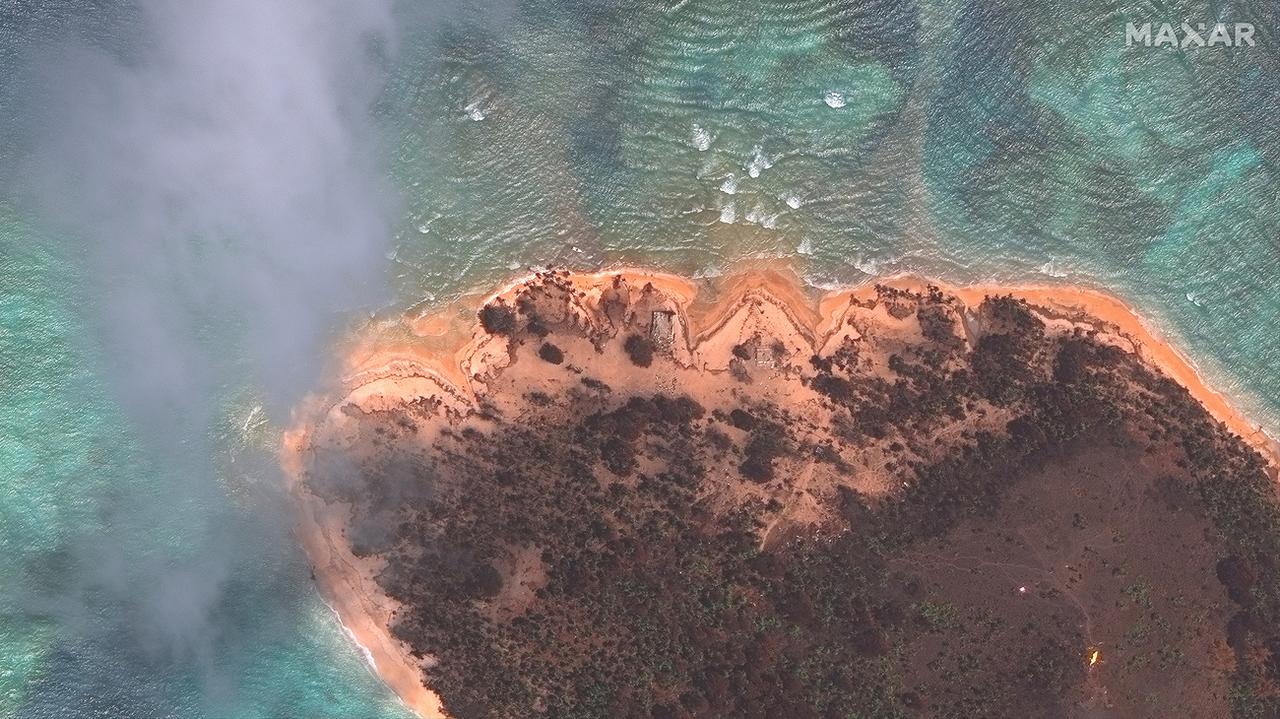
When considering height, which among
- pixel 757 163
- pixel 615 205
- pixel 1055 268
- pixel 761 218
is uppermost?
pixel 615 205

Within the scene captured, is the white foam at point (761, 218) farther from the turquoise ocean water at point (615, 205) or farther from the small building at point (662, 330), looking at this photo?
Result: the small building at point (662, 330)

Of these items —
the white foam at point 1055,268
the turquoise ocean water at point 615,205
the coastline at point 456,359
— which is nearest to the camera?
the coastline at point 456,359

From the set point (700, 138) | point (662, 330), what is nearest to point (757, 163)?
point (700, 138)

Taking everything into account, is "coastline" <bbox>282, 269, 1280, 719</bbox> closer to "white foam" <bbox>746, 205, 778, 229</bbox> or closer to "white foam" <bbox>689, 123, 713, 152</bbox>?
"white foam" <bbox>746, 205, 778, 229</bbox>

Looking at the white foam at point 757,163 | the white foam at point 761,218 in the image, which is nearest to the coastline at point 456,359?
the white foam at point 761,218

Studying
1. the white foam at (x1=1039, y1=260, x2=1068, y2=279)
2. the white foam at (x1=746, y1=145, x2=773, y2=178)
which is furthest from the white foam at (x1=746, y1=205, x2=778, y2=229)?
the white foam at (x1=1039, y1=260, x2=1068, y2=279)

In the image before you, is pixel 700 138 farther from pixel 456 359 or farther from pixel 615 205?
pixel 456 359
